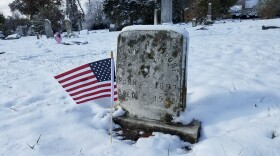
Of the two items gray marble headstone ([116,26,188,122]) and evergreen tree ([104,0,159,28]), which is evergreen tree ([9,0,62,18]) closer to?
evergreen tree ([104,0,159,28])

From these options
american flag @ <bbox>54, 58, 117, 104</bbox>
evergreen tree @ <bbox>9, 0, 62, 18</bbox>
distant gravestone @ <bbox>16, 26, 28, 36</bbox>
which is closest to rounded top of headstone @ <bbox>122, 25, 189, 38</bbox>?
american flag @ <bbox>54, 58, 117, 104</bbox>

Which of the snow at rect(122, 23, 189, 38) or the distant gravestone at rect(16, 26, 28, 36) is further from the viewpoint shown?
the distant gravestone at rect(16, 26, 28, 36)

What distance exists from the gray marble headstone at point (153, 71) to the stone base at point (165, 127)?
109 mm

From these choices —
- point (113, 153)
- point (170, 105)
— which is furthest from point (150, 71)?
point (113, 153)

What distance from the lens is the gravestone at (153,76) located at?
343cm

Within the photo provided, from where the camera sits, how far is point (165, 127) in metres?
3.55

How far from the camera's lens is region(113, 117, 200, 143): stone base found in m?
3.36

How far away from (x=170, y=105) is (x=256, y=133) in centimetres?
105

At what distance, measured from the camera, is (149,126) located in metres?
3.65

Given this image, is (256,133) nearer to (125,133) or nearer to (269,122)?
(269,122)

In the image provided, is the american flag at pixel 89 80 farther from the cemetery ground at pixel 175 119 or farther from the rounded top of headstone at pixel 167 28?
the rounded top of headstone at pixel 167 28

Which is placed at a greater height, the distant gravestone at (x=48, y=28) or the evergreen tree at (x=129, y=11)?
the evergreen tree at (x=129, y=11)

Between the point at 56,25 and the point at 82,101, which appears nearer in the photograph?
the point at 82,101

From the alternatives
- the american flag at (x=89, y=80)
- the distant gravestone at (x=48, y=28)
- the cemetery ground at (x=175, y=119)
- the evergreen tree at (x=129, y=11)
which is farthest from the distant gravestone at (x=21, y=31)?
the american flag at (x=89, y=80)
